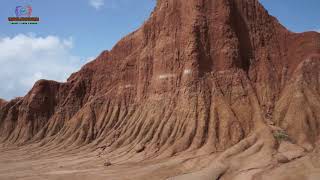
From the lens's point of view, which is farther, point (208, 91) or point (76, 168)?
point (208, 91)

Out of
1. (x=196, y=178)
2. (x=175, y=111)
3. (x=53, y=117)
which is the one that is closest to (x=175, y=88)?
(x=175, y=111)

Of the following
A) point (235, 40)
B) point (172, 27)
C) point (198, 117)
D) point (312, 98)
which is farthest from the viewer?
point (172, 27)

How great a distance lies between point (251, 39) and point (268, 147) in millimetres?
17125

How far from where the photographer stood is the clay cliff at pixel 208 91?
40031 millimetres

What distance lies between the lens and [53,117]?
71.6 meters

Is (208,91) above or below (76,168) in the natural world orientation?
above

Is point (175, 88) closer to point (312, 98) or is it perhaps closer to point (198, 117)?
point (198, 117)

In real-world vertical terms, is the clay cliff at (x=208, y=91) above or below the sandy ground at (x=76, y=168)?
above

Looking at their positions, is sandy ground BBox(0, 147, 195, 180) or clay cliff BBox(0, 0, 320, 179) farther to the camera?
clay cliff BBox(0, 0, 320, 179)

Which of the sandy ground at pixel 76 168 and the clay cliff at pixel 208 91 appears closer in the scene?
the sandy ground at pixel 76 168

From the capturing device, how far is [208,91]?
1779 inches

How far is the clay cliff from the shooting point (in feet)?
131

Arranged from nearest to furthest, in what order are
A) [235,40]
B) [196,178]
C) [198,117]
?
[196,178] → [198,117] → [235,40]

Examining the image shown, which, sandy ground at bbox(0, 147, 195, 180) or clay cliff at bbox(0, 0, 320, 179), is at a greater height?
clay cliff at bbox(0, 0, 320, 179)
